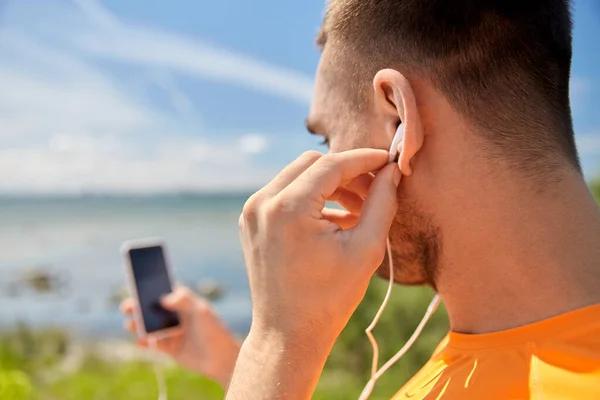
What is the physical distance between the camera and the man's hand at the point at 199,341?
75.6 inches

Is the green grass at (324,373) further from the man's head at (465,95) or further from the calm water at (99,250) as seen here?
the man's head at (465,95)

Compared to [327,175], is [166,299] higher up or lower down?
lower down

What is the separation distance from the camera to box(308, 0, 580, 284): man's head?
3.55 feet

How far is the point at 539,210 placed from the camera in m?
1.03

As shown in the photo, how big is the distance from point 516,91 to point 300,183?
0.47m

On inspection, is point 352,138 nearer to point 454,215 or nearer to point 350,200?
point 350,200

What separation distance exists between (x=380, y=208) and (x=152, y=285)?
1.29 m

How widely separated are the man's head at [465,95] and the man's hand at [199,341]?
99 cm

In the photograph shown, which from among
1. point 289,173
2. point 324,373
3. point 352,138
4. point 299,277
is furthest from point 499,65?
point 324,373

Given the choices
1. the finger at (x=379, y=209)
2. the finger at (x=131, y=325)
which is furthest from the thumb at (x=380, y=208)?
the finger at (x=131, y=325)

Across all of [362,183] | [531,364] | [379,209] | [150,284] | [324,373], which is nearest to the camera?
[531,364]

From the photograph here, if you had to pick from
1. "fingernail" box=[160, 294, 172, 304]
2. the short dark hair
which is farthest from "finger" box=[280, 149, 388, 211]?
"fingernail" box=[160, 294, 172, 304]

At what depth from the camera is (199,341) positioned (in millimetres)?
1985

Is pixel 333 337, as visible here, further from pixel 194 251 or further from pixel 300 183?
pixel 194 251
